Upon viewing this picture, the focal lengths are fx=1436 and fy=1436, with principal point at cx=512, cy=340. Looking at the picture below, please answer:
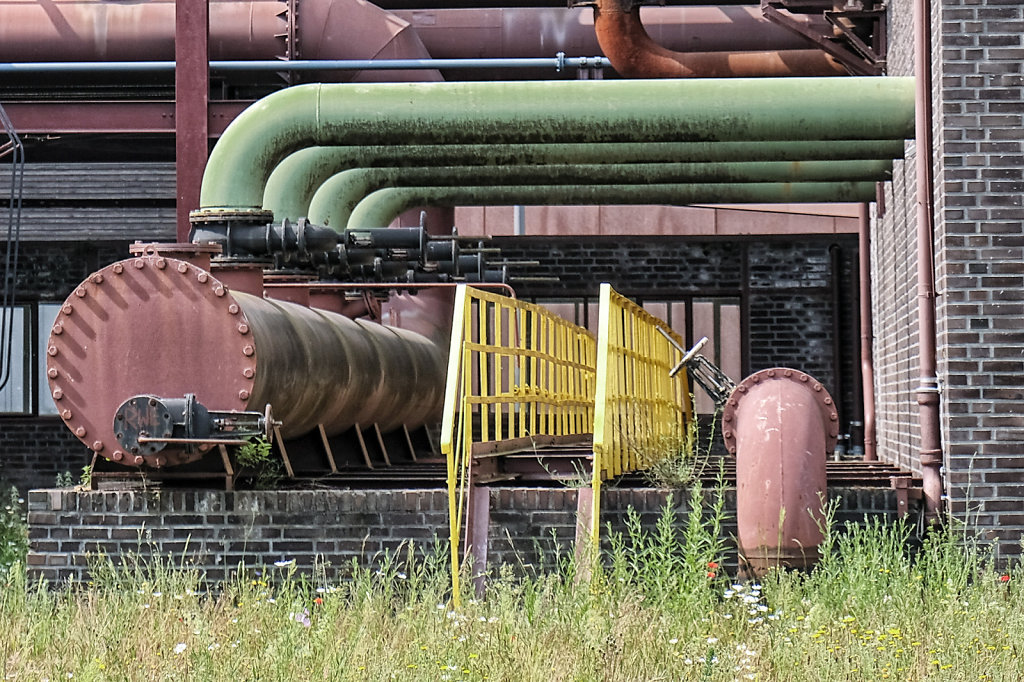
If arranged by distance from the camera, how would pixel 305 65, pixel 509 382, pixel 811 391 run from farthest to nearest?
pixel 305 65 → pixel 509 382 → pixel 811 391

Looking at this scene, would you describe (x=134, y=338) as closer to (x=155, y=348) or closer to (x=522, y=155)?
(x=155, y=348)

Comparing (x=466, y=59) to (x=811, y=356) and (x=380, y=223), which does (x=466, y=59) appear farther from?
(x=811, y=356)

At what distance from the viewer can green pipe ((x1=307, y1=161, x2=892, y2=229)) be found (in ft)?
36.1

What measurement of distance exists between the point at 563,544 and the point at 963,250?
8.77ft

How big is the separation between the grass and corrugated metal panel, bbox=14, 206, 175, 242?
27.5 ft

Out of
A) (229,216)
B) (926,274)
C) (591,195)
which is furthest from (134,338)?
(591,195)

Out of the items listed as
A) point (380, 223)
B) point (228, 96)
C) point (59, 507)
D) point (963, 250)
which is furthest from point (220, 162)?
point (228, 96)

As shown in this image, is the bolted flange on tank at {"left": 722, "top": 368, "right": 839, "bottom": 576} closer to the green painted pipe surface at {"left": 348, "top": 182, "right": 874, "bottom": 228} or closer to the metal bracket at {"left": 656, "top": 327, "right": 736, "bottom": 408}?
the metal bracket at {"left": 656, "top": 327, "right": 736, "bottom": 408}

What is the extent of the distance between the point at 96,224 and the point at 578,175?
256 inches

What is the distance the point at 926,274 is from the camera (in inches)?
315

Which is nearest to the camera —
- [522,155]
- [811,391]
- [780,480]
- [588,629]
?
[588,629]

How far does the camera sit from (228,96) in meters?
15.5

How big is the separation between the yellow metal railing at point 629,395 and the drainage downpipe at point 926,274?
1647 mm

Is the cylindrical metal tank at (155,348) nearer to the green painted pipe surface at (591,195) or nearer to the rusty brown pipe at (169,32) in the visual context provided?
the green painted pipe surface at (591,195)
